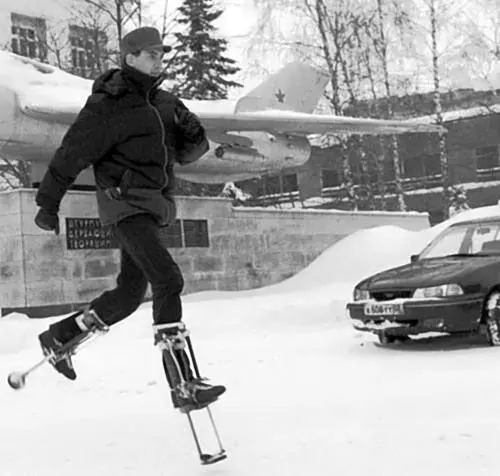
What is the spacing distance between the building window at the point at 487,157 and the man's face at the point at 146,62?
40663mm

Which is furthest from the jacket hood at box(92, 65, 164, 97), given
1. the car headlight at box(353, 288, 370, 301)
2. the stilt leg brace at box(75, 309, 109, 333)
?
the car headlight at box(353, 288, 370, 301)

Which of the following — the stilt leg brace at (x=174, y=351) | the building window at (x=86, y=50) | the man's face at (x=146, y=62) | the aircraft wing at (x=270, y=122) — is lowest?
the stilt leg brace at (x=174, y=351)

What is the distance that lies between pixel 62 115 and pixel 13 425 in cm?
856

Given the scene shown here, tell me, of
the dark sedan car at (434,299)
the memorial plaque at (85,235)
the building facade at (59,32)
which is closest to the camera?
the dark sedan car at (434,299)

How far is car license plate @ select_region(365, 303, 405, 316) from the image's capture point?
24.4 ft

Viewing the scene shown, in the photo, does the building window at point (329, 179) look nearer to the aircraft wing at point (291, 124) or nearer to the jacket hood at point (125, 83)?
the aircraft wing at point (291, 124)

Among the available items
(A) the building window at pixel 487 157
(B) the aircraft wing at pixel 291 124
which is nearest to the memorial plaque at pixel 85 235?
(B) the aircraft wing at pixel 291 124

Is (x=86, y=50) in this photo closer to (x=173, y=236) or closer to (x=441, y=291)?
(x=173, y=236)

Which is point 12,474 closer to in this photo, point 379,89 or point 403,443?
point 403,443

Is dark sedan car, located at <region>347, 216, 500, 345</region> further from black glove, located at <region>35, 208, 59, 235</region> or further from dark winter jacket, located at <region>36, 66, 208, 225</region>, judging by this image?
black glove, located at <region>35, 208, 59, 235</region>

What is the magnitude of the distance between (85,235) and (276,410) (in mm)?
9719

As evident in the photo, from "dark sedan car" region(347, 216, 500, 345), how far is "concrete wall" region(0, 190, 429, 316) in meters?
6.74

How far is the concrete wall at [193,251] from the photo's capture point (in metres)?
12.7

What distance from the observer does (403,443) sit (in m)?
3.56
